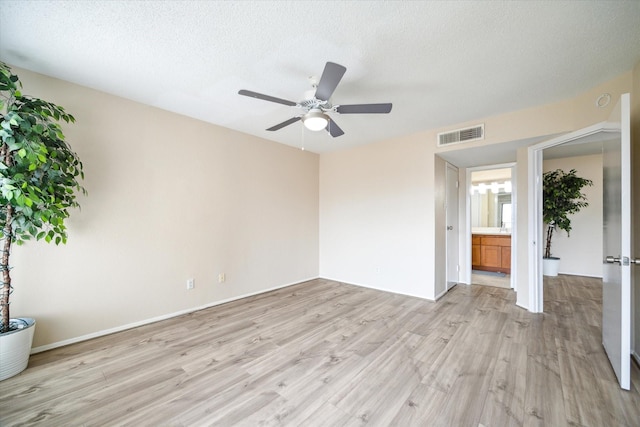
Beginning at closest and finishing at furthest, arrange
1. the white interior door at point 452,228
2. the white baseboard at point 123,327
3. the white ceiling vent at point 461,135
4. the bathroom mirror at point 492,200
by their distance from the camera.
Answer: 1. the white baseboard at point 123,327
2. the white ceiling vent at point 461,135
3. the white interior door at point 452,228
4. the bathroom mirror at point 492,200

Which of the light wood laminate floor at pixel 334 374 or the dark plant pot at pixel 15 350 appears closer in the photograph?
the light wood laminate floor at pixel 334 374

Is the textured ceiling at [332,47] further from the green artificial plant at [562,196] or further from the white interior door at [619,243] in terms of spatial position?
the green artificial plant at [562,196]

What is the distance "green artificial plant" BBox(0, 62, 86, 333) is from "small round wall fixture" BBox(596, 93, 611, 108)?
510 cm

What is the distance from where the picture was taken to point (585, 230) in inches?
193

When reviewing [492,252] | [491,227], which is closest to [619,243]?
[492,252]

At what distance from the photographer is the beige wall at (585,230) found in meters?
4.76

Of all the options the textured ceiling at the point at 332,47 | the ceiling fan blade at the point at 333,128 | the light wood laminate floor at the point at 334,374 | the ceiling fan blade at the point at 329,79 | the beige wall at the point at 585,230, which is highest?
the textured ceiling at the point at 332,47

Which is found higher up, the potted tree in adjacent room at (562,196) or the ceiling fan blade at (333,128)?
the ceiling fan blade at (333,128)

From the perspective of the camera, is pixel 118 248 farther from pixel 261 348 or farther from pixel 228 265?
pixel 261 348

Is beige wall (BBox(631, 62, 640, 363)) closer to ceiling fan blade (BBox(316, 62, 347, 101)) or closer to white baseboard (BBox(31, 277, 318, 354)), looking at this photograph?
ceiling fan blade (BBox(316, 62, 347, 101))

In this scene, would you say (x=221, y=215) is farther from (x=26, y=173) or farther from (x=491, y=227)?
(x=491, y=227)

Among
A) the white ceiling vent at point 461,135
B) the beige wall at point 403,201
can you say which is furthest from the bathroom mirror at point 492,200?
the white ceiling vent at point 461,135

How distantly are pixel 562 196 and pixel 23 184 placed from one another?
7.23 meters

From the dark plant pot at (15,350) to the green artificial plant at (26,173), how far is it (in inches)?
6.0
